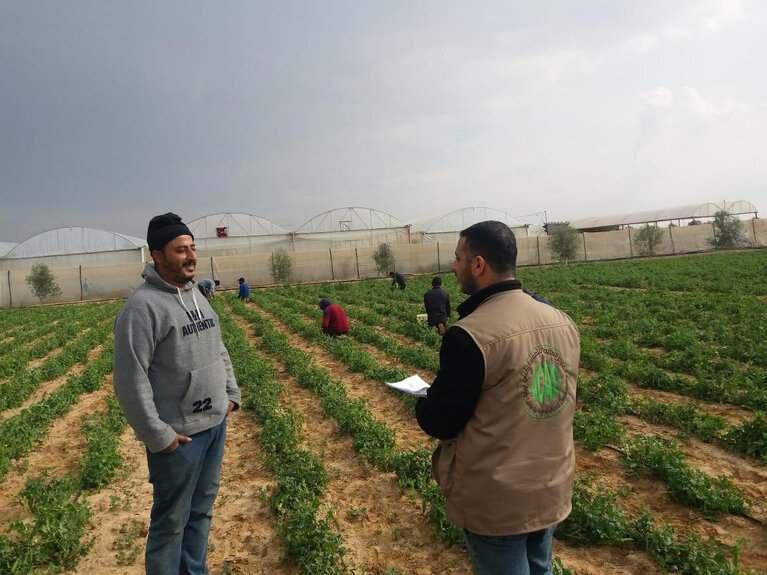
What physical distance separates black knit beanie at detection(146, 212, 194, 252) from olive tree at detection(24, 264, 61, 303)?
132 feet

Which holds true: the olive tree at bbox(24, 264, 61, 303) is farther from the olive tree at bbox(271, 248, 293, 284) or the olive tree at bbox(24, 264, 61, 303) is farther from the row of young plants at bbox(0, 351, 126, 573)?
the row of young plants at bbox(0, 351, 126, 573)

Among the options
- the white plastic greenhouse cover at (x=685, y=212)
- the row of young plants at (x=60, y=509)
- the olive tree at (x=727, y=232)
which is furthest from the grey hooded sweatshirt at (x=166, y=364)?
the white plastic greenhouse cover at (x=685, y=212)

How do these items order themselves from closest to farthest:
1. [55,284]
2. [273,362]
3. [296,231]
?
[273,362] < [55,284] < [296,231]

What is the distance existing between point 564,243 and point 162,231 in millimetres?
47186

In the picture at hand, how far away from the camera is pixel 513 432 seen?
77.1 inches

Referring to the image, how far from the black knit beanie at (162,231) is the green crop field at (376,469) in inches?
101

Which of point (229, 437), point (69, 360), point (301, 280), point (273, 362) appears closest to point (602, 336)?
point (273, 362)

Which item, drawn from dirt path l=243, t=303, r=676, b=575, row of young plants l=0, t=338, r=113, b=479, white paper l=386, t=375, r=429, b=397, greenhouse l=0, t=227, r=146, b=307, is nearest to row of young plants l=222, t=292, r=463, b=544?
dirt path l=243, t=303, r=676, b=575

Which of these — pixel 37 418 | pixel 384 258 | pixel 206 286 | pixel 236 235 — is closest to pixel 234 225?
pixel 236 235

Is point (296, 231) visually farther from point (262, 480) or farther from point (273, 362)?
point (262, 480)

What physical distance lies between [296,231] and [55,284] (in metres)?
21.2

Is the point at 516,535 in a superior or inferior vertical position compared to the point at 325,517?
superior

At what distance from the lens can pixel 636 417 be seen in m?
6.57

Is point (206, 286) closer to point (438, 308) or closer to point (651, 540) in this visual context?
point (438, 308)
